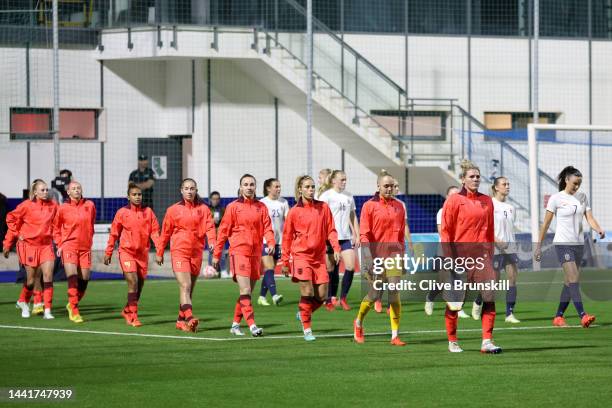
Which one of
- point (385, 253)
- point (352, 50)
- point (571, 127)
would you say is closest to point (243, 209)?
point (385, 253)

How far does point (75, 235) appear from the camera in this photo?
60.0 ft

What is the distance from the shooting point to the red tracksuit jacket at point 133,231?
17547 mm

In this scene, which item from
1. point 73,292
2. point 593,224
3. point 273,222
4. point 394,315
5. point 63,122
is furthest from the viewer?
point 63,122

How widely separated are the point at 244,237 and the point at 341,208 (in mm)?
4536

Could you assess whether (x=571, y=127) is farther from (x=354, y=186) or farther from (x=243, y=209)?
(x=354, y=186)

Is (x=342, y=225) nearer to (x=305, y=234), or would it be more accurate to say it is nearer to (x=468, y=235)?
(x=305, y=234)

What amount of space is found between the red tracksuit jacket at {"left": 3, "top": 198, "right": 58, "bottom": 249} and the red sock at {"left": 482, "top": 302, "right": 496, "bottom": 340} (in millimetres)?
7817

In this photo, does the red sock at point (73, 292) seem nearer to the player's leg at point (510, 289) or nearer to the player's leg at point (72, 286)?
the player's leg at point (72, 286)

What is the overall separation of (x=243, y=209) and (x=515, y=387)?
5.82m

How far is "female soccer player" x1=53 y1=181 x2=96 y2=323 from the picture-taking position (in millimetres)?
18250

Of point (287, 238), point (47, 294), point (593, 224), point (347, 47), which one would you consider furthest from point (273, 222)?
point (347, 47)

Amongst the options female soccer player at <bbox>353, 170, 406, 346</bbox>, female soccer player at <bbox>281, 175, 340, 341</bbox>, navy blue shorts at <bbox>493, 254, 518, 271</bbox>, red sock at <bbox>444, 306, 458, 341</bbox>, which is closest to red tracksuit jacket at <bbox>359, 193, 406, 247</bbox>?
female soccer player at <bbox>353, 170, 406, 346</bbox>

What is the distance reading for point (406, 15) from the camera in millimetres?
33281

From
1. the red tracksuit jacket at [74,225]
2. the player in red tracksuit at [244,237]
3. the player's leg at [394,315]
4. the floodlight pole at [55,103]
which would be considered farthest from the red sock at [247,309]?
the floodlight pole at [55,103]
